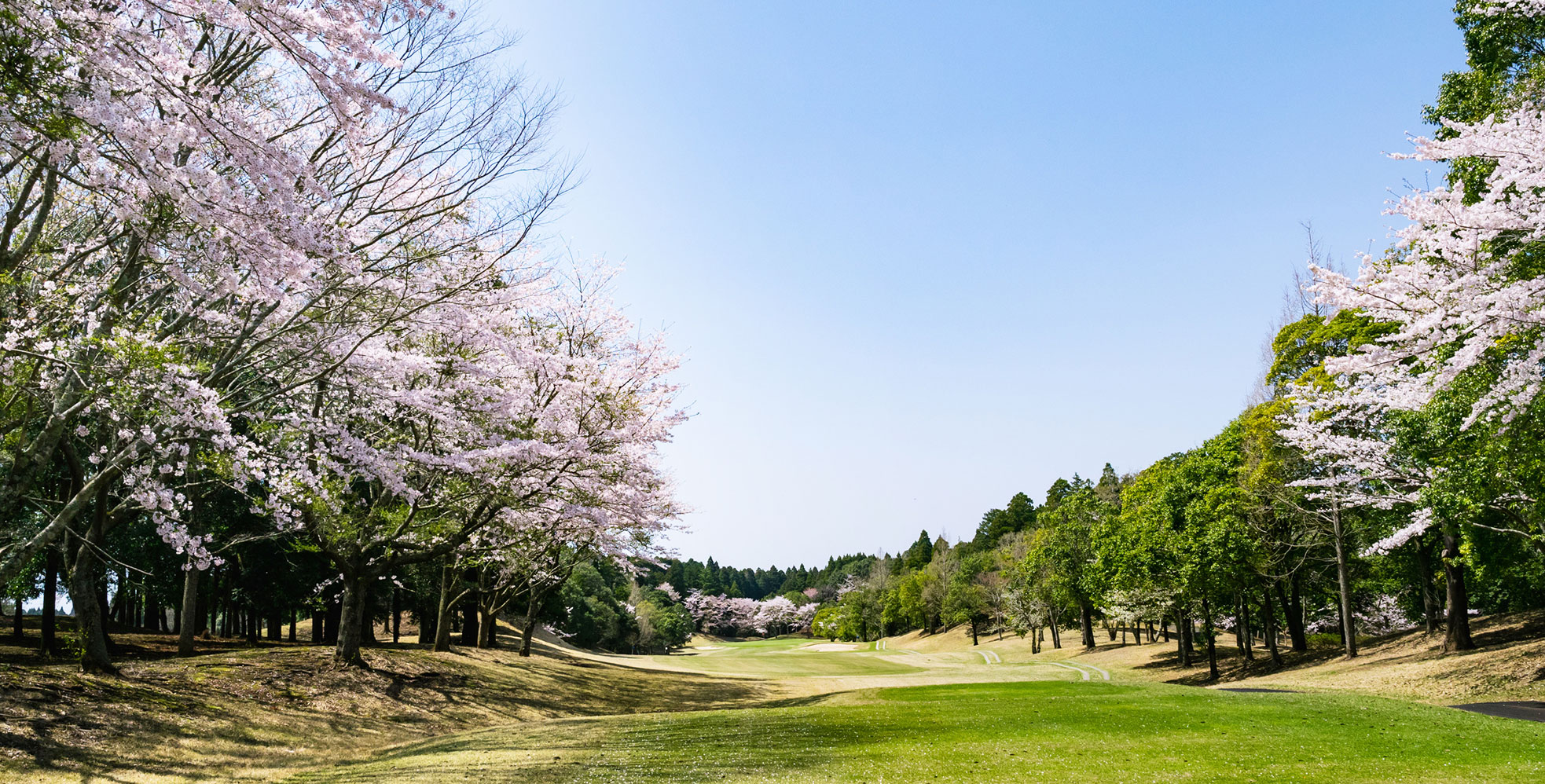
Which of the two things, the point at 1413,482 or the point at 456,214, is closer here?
the point at 456,214

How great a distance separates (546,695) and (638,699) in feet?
13.2

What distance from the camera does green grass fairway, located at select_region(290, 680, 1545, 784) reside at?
10.0 meters

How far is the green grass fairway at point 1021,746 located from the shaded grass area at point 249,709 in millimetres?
2003

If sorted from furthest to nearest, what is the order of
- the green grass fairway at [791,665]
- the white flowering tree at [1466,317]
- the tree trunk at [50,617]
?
the green grass fairway at [791,665], the tree trunk at [50,617], the white flowering tree at [1466,317]

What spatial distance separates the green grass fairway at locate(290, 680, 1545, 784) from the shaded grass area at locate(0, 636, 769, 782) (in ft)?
6.57

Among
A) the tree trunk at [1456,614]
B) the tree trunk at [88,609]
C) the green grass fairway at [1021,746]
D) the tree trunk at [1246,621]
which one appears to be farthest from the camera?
the tree trunk at [1246,621]

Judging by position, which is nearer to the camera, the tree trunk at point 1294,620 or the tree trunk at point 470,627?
the tree trunk at point 1294,620

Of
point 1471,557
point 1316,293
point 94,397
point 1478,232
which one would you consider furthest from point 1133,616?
point 94,397

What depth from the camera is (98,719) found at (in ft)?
40.3

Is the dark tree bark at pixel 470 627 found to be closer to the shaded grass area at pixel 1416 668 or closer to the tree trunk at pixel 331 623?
the tree trunk at pixel 331 623

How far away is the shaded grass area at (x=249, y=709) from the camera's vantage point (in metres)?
11.1

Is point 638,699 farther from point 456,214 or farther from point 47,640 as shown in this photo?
point 456,214

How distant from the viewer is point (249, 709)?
15211 millimetres

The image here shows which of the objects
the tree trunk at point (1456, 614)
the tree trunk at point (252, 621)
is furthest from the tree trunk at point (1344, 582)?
the tree trunk at point (252, 621)
